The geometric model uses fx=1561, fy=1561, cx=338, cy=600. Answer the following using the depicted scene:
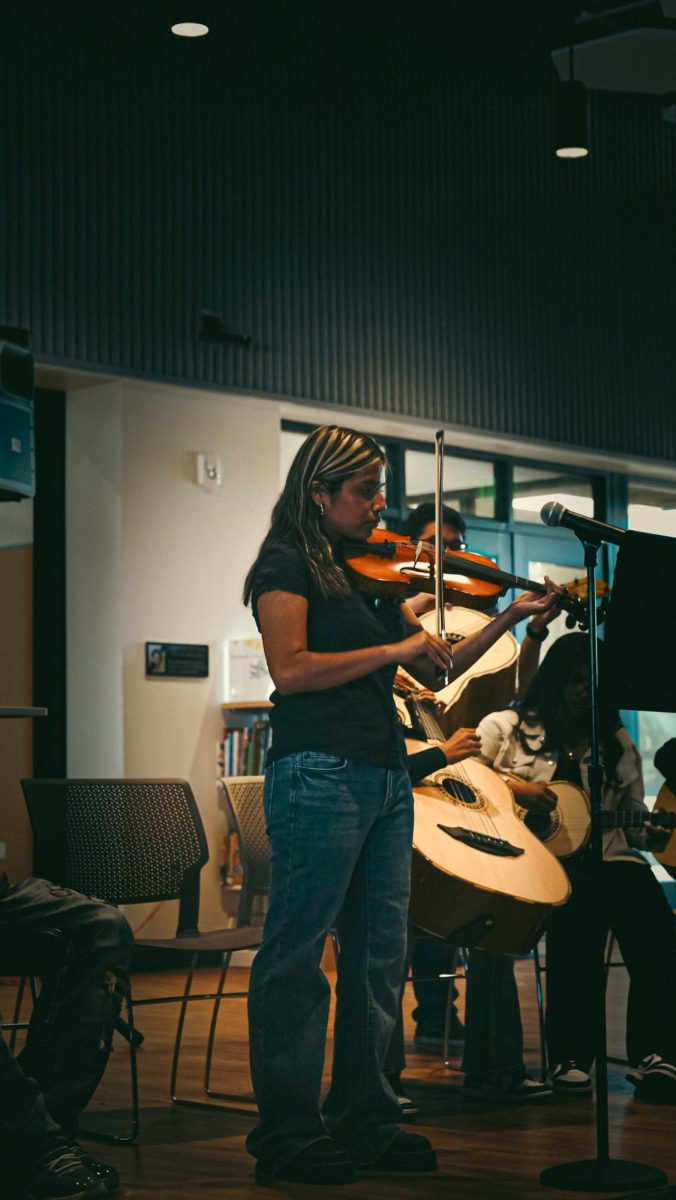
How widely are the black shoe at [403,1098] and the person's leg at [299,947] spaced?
24.9 inches

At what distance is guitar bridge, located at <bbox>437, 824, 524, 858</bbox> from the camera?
366 cm

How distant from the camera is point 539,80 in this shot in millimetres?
9164

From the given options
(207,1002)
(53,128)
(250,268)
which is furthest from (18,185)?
(207,1002)

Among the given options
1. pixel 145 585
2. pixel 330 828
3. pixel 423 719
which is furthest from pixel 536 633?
pixel 145 585

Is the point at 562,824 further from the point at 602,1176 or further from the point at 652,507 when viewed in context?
the point at 652,507

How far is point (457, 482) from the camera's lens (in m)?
9.21

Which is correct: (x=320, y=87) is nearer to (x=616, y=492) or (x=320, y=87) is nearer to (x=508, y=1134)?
(x=616, y=492)

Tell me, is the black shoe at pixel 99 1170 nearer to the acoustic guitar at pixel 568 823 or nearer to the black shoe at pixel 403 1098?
the black shoe at pixel 403 1098

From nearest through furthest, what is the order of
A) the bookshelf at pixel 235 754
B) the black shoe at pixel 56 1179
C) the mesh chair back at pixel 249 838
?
1. the black shoe at pixel 56 1179
2. the mesh chair back at pixel 249 838
3. the bookshelf at pixel 235 754

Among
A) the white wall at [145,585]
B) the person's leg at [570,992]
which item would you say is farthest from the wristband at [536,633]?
the white wall at [145,585]

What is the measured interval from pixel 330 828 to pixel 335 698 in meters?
0.26

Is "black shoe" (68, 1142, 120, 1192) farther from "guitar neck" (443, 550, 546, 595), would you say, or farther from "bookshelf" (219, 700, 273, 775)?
"bookshelf" (219, 700, 273, 775)

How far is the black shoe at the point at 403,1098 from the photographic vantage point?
12.2 feet

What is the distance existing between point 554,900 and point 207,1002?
2.73 meters
